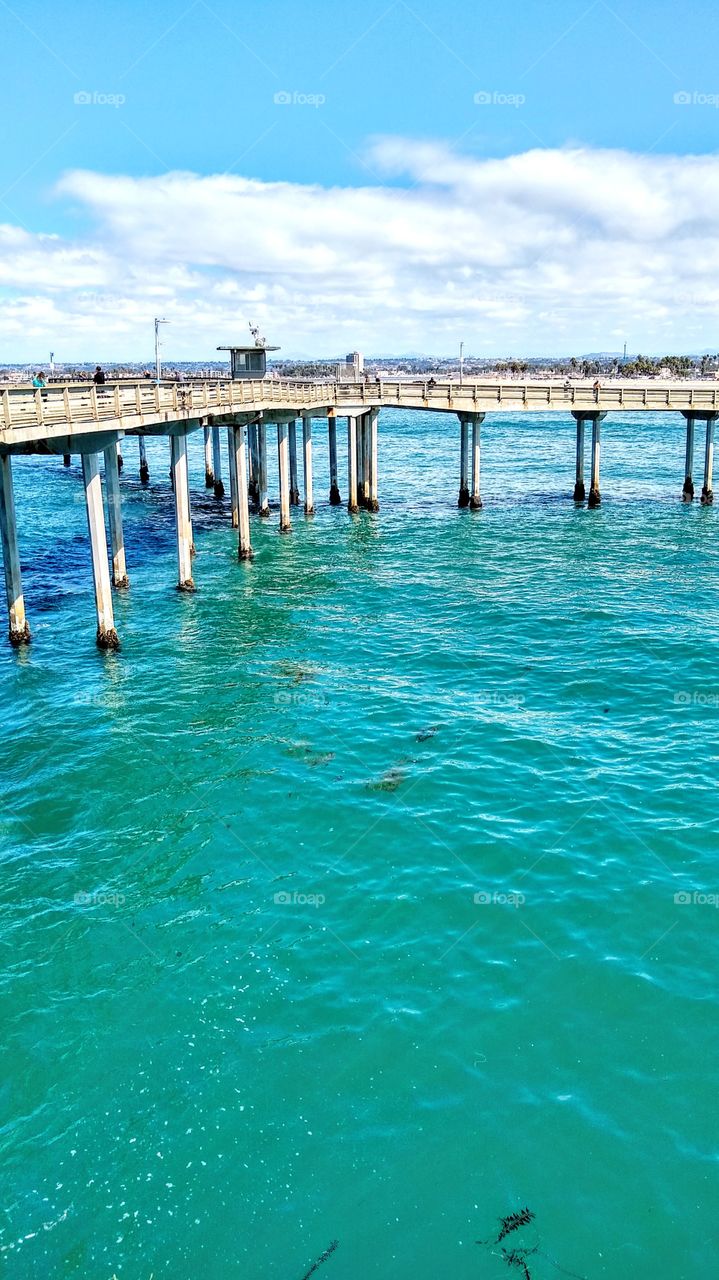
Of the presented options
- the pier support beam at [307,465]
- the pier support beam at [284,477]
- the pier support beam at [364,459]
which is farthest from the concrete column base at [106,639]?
the pier support beam at [364,459]

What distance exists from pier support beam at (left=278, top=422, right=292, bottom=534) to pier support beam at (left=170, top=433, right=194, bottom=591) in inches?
417

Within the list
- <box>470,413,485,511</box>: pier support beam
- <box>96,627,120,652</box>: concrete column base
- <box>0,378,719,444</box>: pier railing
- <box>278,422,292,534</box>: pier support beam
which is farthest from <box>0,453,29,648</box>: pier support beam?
<box>470,413,485,511</box>: pier support beam

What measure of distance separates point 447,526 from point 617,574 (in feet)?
39.5

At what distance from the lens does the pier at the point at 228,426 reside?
23656 mm

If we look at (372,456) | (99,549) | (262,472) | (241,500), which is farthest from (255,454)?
(99,549)

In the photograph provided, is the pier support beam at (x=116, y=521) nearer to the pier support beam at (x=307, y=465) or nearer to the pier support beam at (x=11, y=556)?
the pier support beam at (x=11, y=556)

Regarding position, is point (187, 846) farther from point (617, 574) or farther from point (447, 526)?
point (447, 526)

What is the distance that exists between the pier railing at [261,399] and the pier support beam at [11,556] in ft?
5.64

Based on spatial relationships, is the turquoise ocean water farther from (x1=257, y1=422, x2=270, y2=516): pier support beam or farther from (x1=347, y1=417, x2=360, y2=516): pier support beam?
(x1=257, y1=422, x2=270, y2=516): pier support beam

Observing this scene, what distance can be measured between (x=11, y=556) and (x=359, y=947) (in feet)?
48.8

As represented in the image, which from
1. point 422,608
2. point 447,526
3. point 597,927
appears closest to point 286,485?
point 447,526

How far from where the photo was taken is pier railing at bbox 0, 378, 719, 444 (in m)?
22.4

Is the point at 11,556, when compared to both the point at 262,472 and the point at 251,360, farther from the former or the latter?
the point at 262,472

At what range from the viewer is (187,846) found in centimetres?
1658
